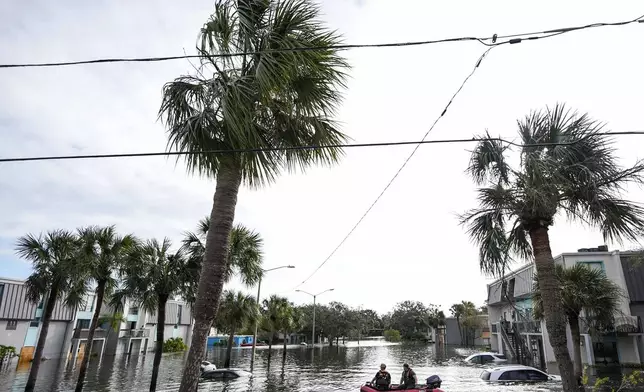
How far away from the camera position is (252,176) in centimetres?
816

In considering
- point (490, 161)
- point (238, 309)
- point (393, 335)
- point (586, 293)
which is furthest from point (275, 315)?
point (393, 335)

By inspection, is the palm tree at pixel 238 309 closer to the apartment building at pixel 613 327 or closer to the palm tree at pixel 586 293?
the apartment building at pixel 613 327

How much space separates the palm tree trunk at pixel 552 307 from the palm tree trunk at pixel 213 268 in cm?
760

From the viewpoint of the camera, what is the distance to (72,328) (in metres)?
41.8

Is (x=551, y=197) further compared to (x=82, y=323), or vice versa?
(x=82, y=323)

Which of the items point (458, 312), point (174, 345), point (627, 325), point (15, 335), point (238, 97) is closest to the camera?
point (238, 97)

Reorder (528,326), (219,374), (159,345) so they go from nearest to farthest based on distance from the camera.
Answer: (159,345), (219,374), (528,326)

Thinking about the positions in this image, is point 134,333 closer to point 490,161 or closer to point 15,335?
point 15,335

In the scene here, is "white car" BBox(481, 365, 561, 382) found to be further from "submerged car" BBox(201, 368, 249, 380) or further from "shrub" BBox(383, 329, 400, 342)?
"shrub" BBox(383, 329, 400, 342)

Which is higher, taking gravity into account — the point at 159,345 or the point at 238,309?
the point at 238,309

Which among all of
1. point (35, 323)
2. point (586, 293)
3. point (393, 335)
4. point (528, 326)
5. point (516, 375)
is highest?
point (586, 293)

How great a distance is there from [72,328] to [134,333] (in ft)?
31.3

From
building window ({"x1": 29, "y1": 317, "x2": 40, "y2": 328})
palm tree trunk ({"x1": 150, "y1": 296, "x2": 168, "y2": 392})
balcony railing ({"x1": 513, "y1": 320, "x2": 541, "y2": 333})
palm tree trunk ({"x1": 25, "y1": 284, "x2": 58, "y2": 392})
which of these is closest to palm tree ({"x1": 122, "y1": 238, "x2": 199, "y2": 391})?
palm tree trunk ({"x1": 150, "y1": 296, "x2": 168, "y2": 392})

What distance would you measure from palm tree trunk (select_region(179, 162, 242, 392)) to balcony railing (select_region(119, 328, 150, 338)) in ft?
161
